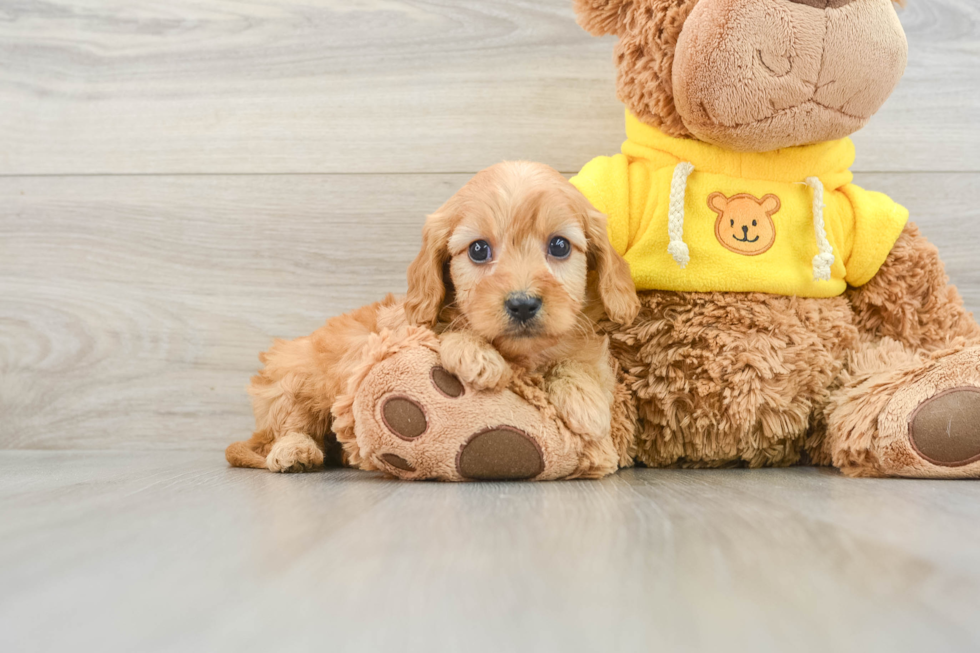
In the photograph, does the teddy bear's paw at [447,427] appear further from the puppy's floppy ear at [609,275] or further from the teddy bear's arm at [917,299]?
the teddy bear's arm at [917,299]

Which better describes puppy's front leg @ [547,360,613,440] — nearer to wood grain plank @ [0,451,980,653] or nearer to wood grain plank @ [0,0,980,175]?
wood grain plank @ [0,451,980,653]

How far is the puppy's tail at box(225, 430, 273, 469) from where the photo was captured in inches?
46.9

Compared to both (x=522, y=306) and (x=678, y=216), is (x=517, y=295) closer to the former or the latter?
(x=522, y=306)

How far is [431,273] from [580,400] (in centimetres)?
28

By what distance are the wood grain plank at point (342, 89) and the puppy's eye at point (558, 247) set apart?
0.50 m

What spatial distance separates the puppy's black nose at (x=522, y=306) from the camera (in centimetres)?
89

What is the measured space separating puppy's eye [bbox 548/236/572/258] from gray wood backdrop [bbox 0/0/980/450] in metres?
0.50

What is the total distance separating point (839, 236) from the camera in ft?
3.62

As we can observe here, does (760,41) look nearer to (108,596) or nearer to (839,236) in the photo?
(839,236)

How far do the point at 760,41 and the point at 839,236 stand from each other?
341 mm

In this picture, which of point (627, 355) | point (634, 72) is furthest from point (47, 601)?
point (634, 72)

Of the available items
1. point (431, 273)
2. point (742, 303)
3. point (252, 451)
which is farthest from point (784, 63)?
A: point (252, 451)

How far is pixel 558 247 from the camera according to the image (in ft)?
3.19

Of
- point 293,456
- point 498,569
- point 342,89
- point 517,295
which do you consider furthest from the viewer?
point 342,89
